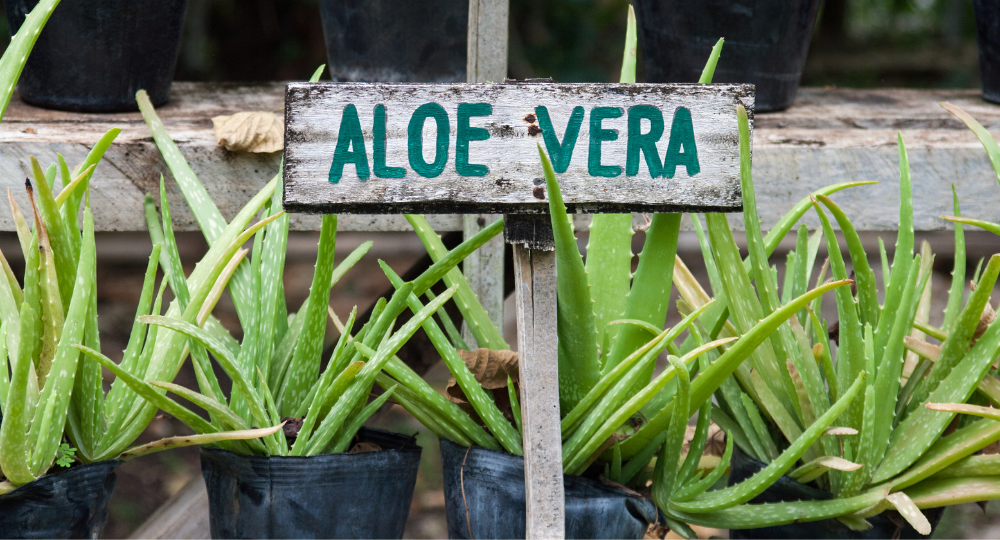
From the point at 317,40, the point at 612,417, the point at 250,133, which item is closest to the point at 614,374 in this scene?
the point at 612,417

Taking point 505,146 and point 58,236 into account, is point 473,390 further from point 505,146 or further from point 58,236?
point 58,236

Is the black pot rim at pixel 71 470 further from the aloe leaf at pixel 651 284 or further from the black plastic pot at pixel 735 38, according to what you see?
the black plastic pot at pixel 735 38

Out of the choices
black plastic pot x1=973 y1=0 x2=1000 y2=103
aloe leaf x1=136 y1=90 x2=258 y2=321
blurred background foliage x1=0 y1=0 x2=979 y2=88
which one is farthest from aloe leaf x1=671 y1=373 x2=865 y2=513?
blurred background foliage x1=0 y1=0 x2=979 y2=88

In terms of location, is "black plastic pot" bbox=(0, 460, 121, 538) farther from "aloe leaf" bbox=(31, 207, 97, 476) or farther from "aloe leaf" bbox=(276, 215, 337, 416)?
"aloe leaf" bbox=(276, 215, 337, 416)

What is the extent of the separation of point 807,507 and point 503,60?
513 mm

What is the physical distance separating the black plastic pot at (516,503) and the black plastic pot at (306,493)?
6 cm

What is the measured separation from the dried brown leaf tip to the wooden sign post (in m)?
0.31

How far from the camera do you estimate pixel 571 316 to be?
61 centimetres

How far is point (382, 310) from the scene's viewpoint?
2.16 ft

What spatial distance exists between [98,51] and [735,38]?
0.79 meters

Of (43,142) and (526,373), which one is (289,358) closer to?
(526,373)

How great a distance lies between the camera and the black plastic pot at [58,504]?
1.83ft

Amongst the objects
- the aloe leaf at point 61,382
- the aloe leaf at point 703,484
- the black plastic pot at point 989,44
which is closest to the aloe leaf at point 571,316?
the aloe leaf at point 703,484

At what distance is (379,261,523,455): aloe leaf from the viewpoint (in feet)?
2.02
